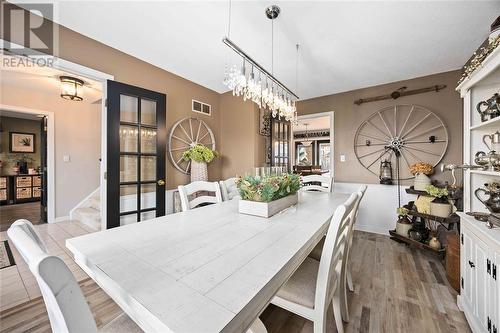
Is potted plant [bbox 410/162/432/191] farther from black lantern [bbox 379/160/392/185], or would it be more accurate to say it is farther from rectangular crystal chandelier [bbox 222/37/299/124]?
rectangular crystal chandelier [bbox 222/37/299/124]

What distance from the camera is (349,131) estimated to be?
3.64 m

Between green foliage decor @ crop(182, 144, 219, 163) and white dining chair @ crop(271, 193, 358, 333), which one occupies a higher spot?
green foliage decor @ crop(182, 144, 219, 163)

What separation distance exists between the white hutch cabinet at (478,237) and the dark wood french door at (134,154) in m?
3.07

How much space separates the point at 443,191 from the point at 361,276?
1.44 metres

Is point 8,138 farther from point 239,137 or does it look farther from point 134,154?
point 239,137

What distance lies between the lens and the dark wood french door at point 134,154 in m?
2.32

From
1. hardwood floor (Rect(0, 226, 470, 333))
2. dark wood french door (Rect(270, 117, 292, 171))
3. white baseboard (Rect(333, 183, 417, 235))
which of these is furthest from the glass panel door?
hardwood floor (Rect(0, 226, 470, 333))

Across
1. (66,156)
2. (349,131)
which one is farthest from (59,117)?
(349,131)

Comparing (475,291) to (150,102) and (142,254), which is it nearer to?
(142,254)

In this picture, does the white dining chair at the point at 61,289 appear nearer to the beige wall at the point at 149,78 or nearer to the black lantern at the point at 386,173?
the beige wall at the point at 149,78

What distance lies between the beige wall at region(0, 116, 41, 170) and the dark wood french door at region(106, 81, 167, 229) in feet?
17.4

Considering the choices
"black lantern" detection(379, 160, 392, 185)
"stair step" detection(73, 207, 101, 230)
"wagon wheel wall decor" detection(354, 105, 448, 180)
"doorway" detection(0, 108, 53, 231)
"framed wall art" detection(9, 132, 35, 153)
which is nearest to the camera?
"wagon wheel wall decor" detection(354, 105, 448, 180)

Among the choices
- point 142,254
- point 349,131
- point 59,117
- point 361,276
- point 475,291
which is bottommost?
point 361,276

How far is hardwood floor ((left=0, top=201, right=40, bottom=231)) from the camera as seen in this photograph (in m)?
3.78
